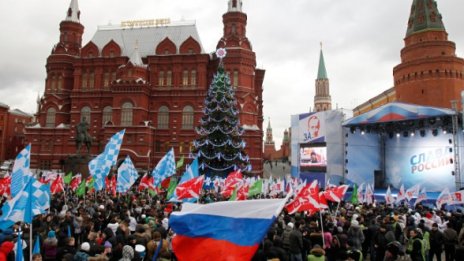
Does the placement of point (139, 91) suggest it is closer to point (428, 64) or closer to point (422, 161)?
point (422, 161)

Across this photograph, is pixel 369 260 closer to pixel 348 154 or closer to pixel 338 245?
pixel 338 245

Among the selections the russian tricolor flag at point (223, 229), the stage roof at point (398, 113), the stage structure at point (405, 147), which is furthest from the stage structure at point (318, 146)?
the russian tricolor flag at point (223, 229)

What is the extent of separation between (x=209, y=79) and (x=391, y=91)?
33705mm

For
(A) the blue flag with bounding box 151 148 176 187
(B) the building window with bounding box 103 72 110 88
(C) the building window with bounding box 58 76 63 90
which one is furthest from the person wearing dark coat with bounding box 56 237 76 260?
(C) the building window with bounding box 58 76 63 90

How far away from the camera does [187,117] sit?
5212cm

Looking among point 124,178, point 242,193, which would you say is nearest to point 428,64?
point 242,193

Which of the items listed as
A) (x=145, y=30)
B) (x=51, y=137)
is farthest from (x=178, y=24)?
(x=51, y=137)

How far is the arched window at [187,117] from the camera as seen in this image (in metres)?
51.8

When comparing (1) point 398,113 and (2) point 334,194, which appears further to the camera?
(1) point 398,113

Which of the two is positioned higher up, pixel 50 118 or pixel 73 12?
pixel 73 12

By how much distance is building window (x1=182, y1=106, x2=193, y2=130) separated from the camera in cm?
5178

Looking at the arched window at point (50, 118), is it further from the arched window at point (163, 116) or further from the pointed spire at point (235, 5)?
the pointed spire at point (235, 5)

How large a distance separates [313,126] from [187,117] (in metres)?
21.7

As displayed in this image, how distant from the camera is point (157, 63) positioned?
2140 inches
